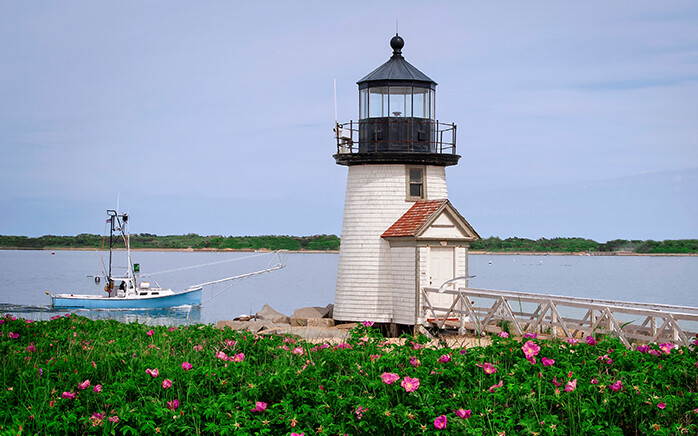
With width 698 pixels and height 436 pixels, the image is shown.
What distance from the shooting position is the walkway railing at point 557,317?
1355 centimetres

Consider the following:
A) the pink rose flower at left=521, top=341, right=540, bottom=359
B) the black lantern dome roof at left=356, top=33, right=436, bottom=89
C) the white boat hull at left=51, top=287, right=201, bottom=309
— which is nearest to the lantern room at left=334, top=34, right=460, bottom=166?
the black lantern dome roof at left=356, top=33, right=436, bottom=89

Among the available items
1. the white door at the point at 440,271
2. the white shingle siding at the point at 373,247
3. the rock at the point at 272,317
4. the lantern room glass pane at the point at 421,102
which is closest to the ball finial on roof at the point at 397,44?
the lantern room glass pane at the point at 421,102

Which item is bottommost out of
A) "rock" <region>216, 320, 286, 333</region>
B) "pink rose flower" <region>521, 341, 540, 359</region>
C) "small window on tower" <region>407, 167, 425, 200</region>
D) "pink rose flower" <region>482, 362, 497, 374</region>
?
"rock" <region>216, 320, 286, 333</region>

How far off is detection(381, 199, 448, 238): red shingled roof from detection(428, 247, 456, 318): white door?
31.4 inches

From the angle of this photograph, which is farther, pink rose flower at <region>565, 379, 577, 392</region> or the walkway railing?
the walkway railing

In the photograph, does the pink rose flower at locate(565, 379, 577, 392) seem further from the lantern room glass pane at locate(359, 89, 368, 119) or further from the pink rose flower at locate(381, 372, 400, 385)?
the lantern room glass pane at locate(359, 89, 368, 119)

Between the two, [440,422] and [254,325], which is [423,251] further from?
[440,422]

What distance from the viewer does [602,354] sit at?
371 inches

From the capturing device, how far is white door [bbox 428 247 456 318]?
19.3m

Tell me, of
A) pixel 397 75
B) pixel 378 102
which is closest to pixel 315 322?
pixel 378 102

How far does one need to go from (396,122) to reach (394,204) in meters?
2.15

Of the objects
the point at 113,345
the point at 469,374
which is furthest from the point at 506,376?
the point at 113,345

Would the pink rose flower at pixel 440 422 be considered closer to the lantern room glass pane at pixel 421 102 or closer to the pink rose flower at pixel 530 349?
the pink rose flower at pixel 530 349

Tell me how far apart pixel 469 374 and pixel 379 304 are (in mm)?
11407
